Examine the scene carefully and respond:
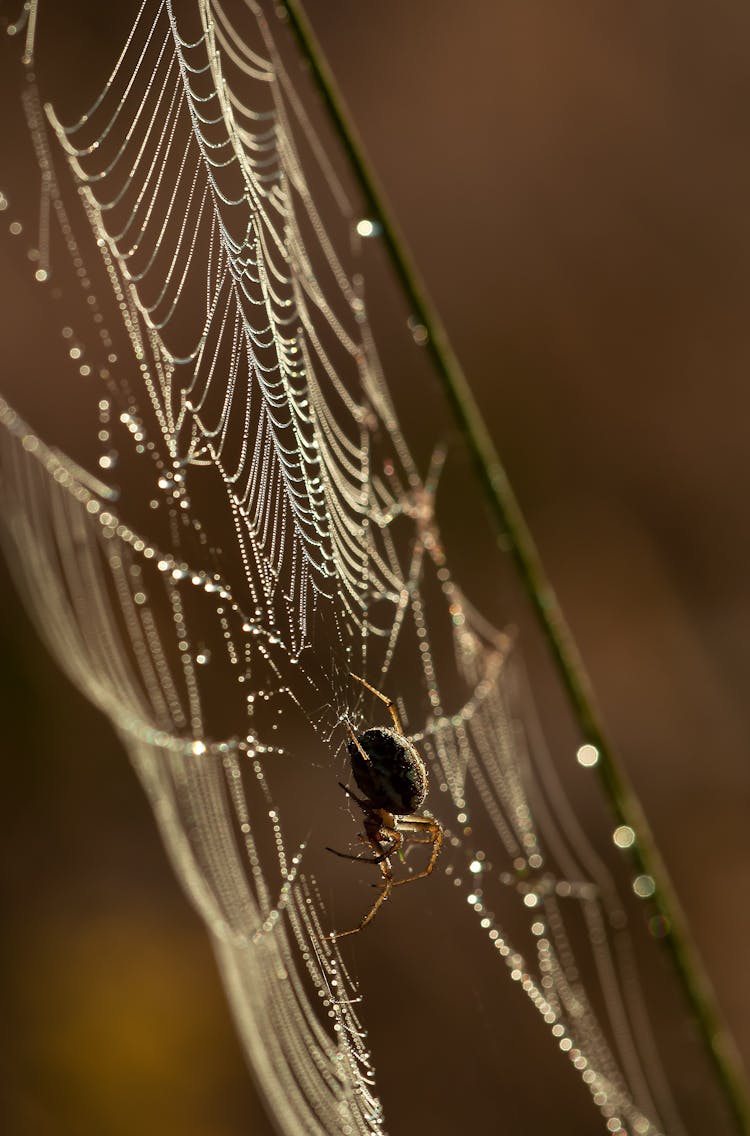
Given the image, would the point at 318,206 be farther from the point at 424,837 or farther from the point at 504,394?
the point at 424,837

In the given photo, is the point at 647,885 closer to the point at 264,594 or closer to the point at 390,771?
the point at 390,771

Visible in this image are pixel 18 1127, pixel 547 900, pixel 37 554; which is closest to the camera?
pixel 37 554

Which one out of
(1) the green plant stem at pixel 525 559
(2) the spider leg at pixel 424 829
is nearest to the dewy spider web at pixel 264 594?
(2) the spider leg at pixel 424 829

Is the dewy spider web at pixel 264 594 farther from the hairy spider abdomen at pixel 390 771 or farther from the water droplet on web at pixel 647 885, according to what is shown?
the water droplet on web at pixel 647 885

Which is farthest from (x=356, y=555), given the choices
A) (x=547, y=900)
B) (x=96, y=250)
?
(x=547, y=900)

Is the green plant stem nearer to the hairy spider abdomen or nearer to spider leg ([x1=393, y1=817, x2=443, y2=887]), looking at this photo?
the hairy spider abdomen

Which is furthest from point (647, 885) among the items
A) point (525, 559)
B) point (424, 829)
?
point (424, 829)
